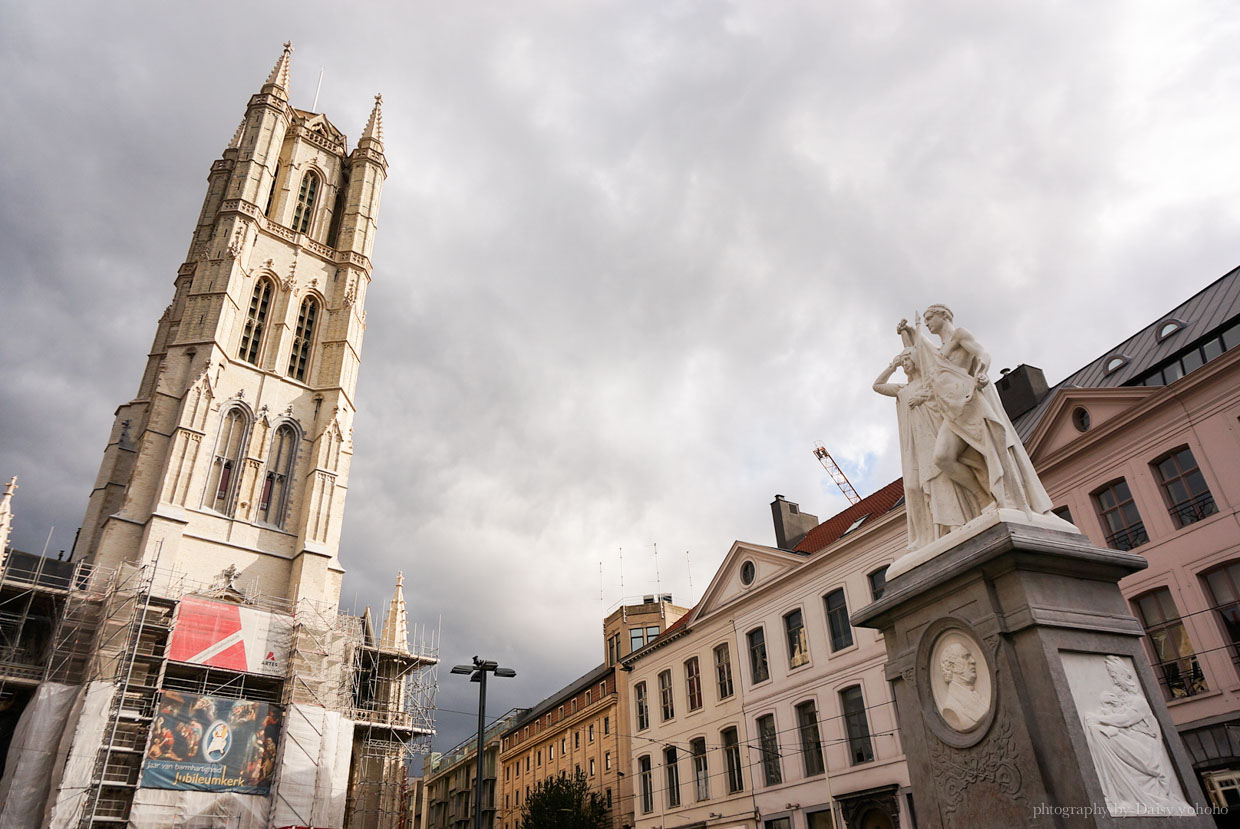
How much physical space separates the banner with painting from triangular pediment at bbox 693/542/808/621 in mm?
16095

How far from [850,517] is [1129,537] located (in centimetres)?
1141

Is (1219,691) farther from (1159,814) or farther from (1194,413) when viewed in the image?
(1159,814)

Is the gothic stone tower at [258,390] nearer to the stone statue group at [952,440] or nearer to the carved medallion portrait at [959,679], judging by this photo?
the stone statue group at [952,440]

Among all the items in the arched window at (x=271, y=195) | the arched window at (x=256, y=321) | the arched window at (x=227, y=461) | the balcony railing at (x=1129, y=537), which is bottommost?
the balcony railing at (x=1129, y=537)

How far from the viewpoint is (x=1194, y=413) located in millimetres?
17266

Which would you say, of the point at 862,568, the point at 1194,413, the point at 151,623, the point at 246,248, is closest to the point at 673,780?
the point at 862,568

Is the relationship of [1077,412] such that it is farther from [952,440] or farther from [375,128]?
[375,128]

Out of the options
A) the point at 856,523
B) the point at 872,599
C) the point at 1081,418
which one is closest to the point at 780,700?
the point at 872,599

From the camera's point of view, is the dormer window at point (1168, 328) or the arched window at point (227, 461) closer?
the dormer window at point (1168, 328)

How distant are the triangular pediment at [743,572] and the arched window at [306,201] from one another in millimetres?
29922

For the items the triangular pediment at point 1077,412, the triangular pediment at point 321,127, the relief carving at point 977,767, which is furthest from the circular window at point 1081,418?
the triangular pediment at point 321,127

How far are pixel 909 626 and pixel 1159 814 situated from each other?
1997 mm

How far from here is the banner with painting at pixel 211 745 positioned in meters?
24.5

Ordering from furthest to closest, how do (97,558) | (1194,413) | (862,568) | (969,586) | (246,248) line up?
(246,248), (97,558), (862,568), (1194,413), (969,586)
